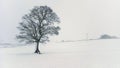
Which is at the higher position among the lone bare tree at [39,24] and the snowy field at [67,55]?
the lone bare tree at [39,24]

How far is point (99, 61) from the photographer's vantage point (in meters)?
1.59

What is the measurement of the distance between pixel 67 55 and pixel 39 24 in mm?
285

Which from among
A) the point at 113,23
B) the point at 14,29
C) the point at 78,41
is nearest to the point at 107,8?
the point at 113,23

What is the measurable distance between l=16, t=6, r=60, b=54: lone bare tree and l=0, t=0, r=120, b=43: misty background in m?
0.03

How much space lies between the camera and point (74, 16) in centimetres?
161

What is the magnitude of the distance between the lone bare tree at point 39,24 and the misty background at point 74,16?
3 cm

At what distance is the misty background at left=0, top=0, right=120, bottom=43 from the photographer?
156cm

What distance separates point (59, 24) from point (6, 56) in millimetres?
415

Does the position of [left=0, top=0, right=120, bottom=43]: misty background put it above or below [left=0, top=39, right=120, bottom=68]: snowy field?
above

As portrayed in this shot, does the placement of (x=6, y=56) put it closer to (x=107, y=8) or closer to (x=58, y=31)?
(x=58, y=31)

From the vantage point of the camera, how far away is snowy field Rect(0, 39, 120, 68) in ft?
5.05

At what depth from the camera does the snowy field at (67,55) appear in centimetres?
154

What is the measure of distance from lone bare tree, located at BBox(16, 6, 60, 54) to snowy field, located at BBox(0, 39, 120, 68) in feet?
0.22

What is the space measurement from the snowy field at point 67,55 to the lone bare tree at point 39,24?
7cm
